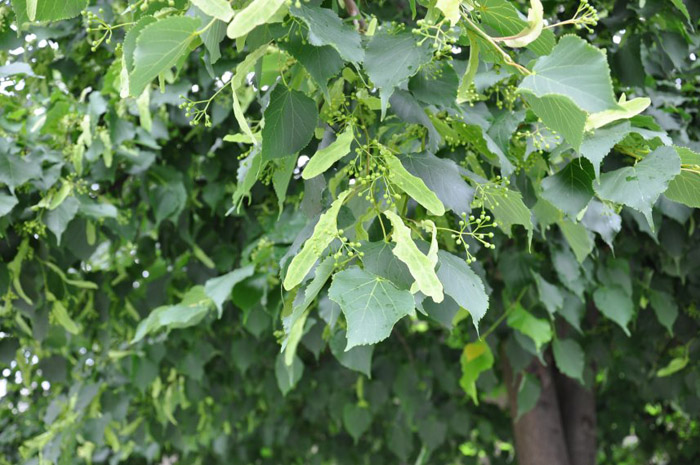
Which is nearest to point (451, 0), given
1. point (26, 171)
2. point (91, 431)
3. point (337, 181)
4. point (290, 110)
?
point (290, 110)

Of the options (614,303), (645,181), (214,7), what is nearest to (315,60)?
(214,7)

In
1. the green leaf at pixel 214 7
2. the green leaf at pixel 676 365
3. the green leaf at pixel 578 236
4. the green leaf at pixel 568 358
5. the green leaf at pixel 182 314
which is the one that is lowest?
the green leaf at pixel 676 365

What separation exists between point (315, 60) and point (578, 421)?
2.87m

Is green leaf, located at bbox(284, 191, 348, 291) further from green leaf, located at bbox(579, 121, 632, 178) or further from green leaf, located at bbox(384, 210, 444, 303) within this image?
green leaf, located at bbox(579, 121, 632, 178)

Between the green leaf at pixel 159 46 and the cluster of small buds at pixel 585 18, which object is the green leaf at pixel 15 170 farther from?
the cluster of small buds at pixel 585 18

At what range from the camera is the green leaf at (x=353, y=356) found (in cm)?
222

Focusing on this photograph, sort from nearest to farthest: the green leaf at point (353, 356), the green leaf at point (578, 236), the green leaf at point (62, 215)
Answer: the green leaf at point (578, 236) < the green leaf at point (62, 215) < the green leaf at point (353, 356)

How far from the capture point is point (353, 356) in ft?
7.41

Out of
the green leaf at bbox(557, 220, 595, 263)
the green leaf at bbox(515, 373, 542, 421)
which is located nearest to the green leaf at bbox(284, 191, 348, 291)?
the green leaf at bbox(557, 220, 595, 263)

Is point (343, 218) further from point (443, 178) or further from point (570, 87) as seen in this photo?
point (570, 87)

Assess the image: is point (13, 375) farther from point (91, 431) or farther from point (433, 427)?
point (433, 427)

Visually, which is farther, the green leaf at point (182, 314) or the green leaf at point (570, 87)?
the green leaf at point (182, 314)

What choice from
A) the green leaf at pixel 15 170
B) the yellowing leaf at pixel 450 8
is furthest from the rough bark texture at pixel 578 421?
the yellowing leaf at pixel 450 8

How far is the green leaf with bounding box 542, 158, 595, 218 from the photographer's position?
1.25m
